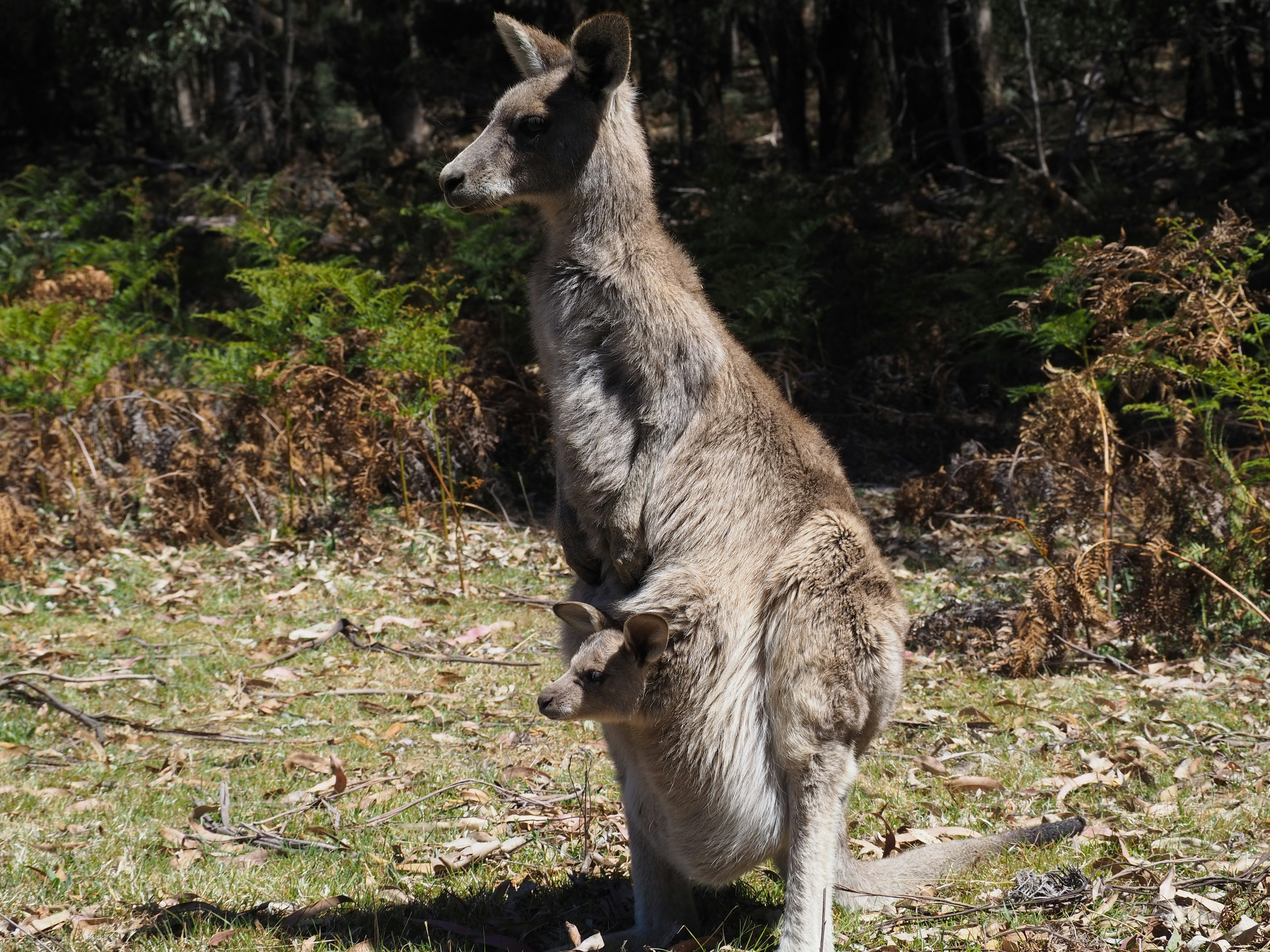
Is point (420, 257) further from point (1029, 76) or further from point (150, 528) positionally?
point (1029, 76)

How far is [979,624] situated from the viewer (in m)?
6.80

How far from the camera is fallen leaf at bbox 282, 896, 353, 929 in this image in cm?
368

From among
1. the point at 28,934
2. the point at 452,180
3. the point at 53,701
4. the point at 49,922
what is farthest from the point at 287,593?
the point at 452,180

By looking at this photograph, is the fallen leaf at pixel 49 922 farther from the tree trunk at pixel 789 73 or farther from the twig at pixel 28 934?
the tree trunk at pixel 789 73

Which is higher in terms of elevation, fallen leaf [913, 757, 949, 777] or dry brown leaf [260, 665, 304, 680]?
dry brown leaf [260, 665, 304, 680]

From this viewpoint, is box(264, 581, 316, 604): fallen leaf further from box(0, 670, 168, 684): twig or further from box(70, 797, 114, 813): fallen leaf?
box(70, 797, 114, 813): fallen leaf

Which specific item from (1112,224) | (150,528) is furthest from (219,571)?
(1112,224)

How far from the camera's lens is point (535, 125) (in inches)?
148

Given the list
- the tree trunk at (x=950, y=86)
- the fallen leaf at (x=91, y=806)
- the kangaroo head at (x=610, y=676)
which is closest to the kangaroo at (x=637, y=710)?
the kangaroo head at (x=610, y=676)

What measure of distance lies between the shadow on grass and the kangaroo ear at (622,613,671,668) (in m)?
0.91

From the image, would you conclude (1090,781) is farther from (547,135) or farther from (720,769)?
(547,135)

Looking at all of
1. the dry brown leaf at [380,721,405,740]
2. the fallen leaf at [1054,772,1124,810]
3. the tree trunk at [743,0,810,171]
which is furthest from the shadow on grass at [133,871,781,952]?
the tree trunk at [743,0,810,171]

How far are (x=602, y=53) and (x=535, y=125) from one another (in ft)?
1.04

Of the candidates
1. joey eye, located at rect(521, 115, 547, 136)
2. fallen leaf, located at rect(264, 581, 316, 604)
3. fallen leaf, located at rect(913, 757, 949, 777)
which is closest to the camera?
joey eye, located at rect(521, 115, 547, 136)
